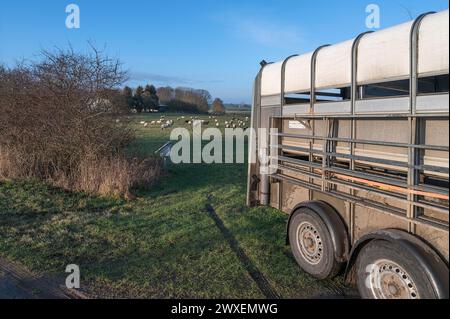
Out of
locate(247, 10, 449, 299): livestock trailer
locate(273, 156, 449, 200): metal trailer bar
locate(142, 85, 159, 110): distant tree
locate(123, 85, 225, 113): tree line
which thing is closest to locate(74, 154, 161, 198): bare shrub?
locate(247, 10, 449, 299): livestock trailer

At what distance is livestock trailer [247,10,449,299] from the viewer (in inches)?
125

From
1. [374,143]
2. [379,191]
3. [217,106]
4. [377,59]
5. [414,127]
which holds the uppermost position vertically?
[217,106]

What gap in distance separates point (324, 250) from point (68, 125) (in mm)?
8084

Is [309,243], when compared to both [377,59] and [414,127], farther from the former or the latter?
[377,59]

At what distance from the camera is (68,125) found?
10211 millimetres

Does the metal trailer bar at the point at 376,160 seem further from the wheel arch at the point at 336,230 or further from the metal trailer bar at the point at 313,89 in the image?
the wheel arch at the point at 336,230

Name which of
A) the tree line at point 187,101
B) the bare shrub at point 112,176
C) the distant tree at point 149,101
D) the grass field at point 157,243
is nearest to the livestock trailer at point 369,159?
the grass field at point 157,243

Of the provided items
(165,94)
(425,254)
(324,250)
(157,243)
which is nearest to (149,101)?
(157,243)

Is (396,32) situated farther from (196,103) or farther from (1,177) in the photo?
(196,103)

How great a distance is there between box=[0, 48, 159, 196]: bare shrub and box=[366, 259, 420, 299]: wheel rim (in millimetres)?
7106

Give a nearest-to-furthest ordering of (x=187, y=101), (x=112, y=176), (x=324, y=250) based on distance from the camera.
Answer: (x=324, y=250) → (x=112, y=176) → (x=187, y=101)

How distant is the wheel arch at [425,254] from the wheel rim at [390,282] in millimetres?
204

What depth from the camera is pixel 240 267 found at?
496cm

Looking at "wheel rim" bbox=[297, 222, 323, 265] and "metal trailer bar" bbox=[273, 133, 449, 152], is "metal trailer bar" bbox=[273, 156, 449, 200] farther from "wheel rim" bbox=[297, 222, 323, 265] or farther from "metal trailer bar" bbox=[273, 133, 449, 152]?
"wheel rim" bbox=[297, 222, 323, 265]
